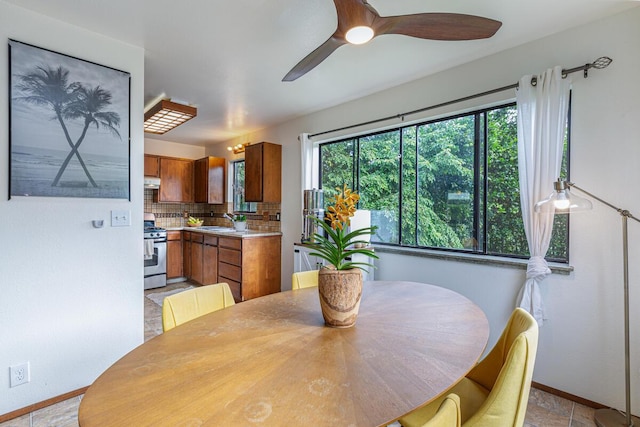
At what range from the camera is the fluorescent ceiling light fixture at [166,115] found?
3.31 meters

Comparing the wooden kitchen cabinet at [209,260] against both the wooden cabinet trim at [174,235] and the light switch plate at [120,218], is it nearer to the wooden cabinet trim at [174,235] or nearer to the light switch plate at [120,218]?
the wooden cabinet trim at [174,235]

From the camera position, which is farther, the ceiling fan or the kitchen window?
the kitchen window

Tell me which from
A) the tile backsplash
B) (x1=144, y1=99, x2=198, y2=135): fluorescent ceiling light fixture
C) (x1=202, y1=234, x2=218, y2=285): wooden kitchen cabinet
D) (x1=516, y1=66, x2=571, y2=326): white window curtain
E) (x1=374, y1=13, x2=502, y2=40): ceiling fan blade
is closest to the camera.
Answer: (x1=374, y1=13, x2=502, y2=40): ceiling fan blade

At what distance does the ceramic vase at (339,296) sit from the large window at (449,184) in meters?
1.75

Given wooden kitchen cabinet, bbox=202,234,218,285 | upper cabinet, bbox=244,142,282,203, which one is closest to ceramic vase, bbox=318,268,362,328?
upper cabinet, bbox=244,142,282,203

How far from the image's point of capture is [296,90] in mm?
3285

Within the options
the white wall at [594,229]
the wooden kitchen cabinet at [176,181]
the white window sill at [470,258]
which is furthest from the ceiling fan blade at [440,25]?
the wooden kitchen cabinet at [176,181]

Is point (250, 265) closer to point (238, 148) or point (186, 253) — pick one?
point (186, 253)

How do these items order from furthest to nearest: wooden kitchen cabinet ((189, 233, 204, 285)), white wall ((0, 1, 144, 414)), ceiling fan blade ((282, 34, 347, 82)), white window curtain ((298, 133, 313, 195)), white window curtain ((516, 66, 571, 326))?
1. wooden kitchen cabinet ((189, 233, 204, 285))
2. white window curtain ((298, 133, 313, 195))
3. white window curtain ((516, 66, 571, 326))
4. white wall ((0, 1, 144, 414))
5. ceiling fan blade ((282, 34, 347, 82))

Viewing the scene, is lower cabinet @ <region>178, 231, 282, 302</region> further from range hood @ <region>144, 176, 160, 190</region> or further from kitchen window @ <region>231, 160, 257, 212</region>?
range hood @ <region>144, 176, 160, 190</region>

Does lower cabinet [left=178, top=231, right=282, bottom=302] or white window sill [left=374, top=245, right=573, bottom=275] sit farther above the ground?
white window sill [left=374, top=245, right=573, bottom=275]

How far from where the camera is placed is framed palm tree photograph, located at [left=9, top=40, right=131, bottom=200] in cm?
189

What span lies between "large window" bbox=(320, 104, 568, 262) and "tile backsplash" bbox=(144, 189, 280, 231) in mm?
1571

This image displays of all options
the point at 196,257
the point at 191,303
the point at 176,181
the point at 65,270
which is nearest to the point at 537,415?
the point at 191,303
